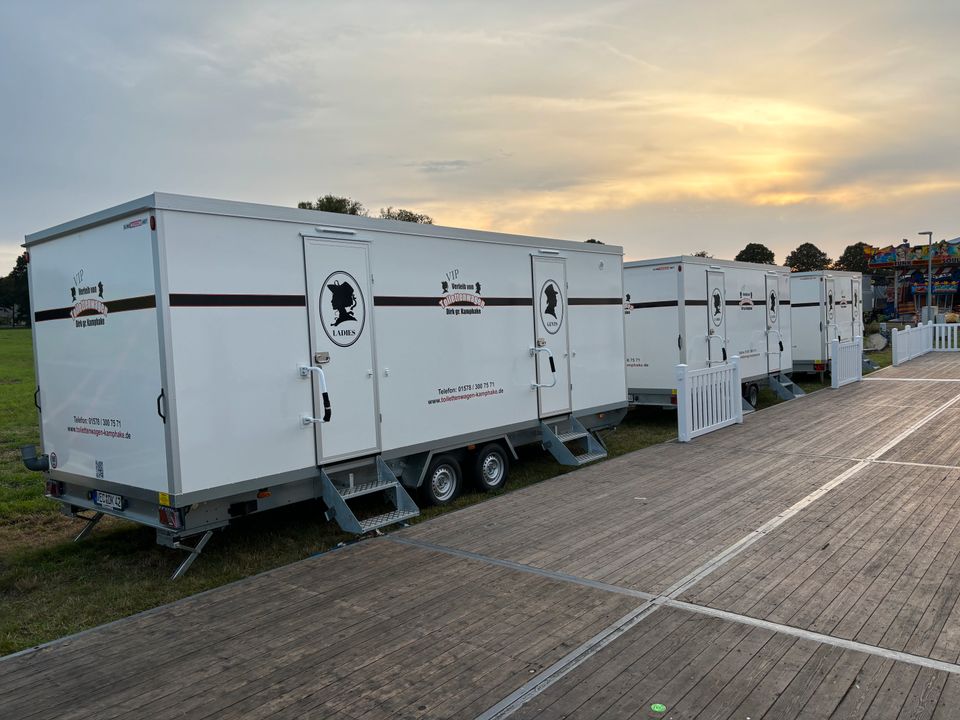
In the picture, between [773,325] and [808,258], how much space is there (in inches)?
2265

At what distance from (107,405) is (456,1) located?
22.6 ft

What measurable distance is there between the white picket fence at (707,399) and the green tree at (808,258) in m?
59.8

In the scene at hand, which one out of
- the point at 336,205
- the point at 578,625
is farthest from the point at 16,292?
the point at 578,625

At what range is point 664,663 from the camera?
377 centimetres

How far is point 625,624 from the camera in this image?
14.0ft

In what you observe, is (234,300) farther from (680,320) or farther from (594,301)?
(680,320)

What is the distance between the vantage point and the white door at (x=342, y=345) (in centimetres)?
620

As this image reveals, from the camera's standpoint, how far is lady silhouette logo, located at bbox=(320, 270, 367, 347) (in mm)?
6293

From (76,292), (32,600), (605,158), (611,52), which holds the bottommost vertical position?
(32,600)

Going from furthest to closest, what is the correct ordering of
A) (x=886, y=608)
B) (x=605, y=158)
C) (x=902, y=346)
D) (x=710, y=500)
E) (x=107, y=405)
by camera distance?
(x=902, y=346) → (x=605, y=158) → (x=710, y=500) → (x=107, y=405) → (x=886, y=608)

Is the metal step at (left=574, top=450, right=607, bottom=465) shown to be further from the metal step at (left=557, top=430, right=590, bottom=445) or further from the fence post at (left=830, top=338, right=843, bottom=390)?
the fence post at (left=830, top=338, right=843, bottom=390)

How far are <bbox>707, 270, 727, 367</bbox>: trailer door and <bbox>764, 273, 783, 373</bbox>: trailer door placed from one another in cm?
218

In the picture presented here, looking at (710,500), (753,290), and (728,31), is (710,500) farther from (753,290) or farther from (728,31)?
(753,290)

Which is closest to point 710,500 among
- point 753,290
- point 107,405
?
point 107,405
